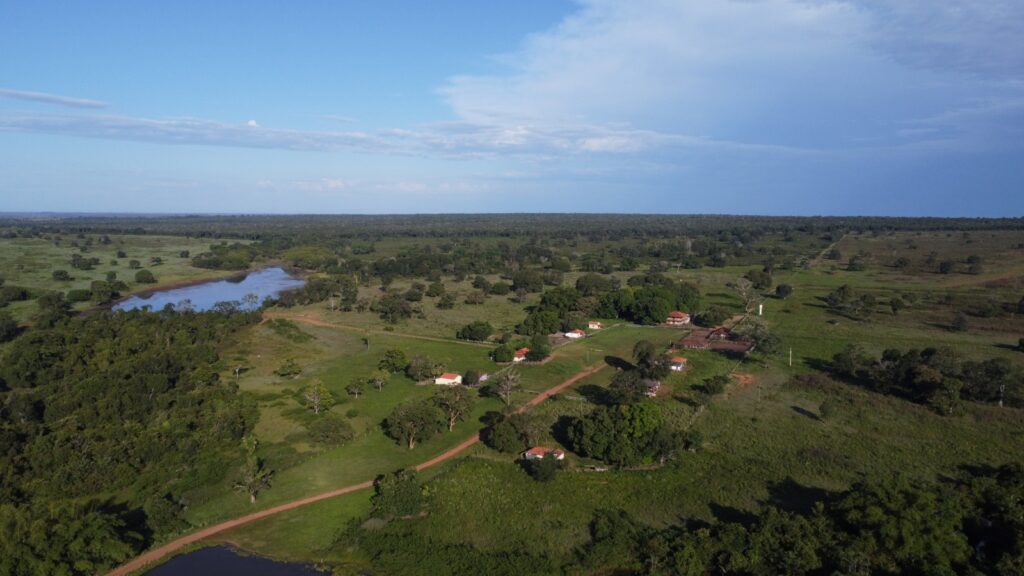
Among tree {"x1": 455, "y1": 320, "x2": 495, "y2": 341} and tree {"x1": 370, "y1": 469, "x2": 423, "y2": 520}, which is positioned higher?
tree {"x1": 455, "y1": 320, "x2": 495, "y2": 341}

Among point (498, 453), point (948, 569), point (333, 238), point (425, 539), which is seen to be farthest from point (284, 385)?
point (333, 238)

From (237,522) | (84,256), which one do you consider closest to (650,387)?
(237,522)

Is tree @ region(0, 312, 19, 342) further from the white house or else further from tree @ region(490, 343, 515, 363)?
the white house

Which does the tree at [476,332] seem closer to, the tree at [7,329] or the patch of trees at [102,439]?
the patch of trees at [102,439]

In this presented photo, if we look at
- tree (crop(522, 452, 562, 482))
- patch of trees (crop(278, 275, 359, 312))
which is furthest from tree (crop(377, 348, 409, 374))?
patch of trees (crop(278, 275, 359, 312))

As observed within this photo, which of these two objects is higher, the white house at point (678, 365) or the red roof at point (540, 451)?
the white house at point (678, 365)

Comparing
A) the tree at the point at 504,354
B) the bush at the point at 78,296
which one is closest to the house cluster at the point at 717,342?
the tree at the point at 504,354

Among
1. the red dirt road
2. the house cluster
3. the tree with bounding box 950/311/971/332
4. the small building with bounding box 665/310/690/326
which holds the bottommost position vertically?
the red dirt road
